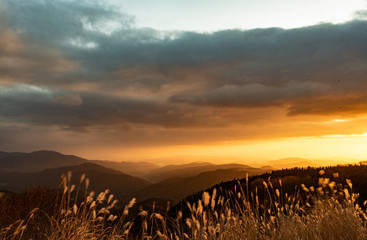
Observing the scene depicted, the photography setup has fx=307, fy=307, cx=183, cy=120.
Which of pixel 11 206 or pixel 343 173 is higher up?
pixel 343 173

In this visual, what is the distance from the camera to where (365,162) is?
1909 centimetres

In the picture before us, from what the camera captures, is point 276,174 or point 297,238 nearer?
point 297,238

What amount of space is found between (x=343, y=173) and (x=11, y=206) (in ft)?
49.0

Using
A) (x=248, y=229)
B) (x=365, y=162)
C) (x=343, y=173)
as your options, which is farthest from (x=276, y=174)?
(x=248, y=229)

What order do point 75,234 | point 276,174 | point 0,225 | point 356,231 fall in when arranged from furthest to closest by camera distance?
point 276,174
point 0,225
point 75,234
point 356,231

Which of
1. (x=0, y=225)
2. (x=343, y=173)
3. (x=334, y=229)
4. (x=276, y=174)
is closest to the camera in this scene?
(x=334, y=229)

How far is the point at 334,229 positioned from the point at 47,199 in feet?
38.5

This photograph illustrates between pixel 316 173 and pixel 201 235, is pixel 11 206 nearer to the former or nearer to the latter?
pixel 201 235

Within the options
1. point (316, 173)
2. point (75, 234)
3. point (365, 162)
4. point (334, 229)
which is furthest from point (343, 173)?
point (75, 234)

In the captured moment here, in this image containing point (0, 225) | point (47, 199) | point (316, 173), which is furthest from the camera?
point (316, 173)

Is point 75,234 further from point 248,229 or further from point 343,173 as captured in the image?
point 343,173

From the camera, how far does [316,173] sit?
16656 mm

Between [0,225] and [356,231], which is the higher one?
[356,231]

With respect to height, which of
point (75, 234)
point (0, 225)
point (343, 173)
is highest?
point (343, 173)
